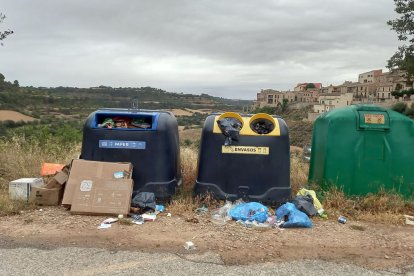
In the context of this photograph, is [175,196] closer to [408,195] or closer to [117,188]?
[117,188]

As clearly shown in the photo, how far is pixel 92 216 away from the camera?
436 cm

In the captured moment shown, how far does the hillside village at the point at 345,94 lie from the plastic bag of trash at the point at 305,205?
5759cm

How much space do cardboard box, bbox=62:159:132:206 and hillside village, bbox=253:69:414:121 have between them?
58.6 meters

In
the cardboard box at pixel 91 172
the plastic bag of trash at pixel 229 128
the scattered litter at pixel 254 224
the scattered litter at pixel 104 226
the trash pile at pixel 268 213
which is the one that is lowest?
the scattered litter at pixel 104 226

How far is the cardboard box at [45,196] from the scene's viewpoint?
4.76 metres

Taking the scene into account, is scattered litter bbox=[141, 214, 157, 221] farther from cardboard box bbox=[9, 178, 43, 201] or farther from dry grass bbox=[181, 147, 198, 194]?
cardboard box bbox=[9, 178, 43, 201]

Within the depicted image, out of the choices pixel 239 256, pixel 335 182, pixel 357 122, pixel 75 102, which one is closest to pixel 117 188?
pixel 239 256

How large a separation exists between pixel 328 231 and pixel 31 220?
3011 millimetres

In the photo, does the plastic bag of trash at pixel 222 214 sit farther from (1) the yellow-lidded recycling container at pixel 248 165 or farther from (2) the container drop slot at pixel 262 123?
(2) the container drop slot at pixel 262 123

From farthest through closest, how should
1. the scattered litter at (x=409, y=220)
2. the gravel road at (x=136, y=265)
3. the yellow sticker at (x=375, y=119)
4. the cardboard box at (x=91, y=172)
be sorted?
the yellow sticker at (x=375, y=119) < the cardboard box at (x=91, y=172) < the scattered litter at (x=409, y=220) < the gravel road at (x=136, y=265)

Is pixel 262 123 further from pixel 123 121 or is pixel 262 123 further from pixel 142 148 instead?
pixel 123 121

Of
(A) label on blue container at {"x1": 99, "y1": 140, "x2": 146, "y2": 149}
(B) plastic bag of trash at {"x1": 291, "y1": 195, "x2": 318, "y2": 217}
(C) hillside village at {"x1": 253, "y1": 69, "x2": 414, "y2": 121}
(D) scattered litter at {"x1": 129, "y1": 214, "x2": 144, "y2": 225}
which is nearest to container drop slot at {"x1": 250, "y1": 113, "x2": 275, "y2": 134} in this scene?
(B) plastic bag of trash at {"x1": 291, "y1": 195, "x2": 318, "y2": 217}

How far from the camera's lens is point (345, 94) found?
8431cm

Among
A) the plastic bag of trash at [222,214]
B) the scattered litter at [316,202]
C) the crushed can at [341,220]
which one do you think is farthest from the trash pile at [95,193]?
the crushed can at [341,220]
